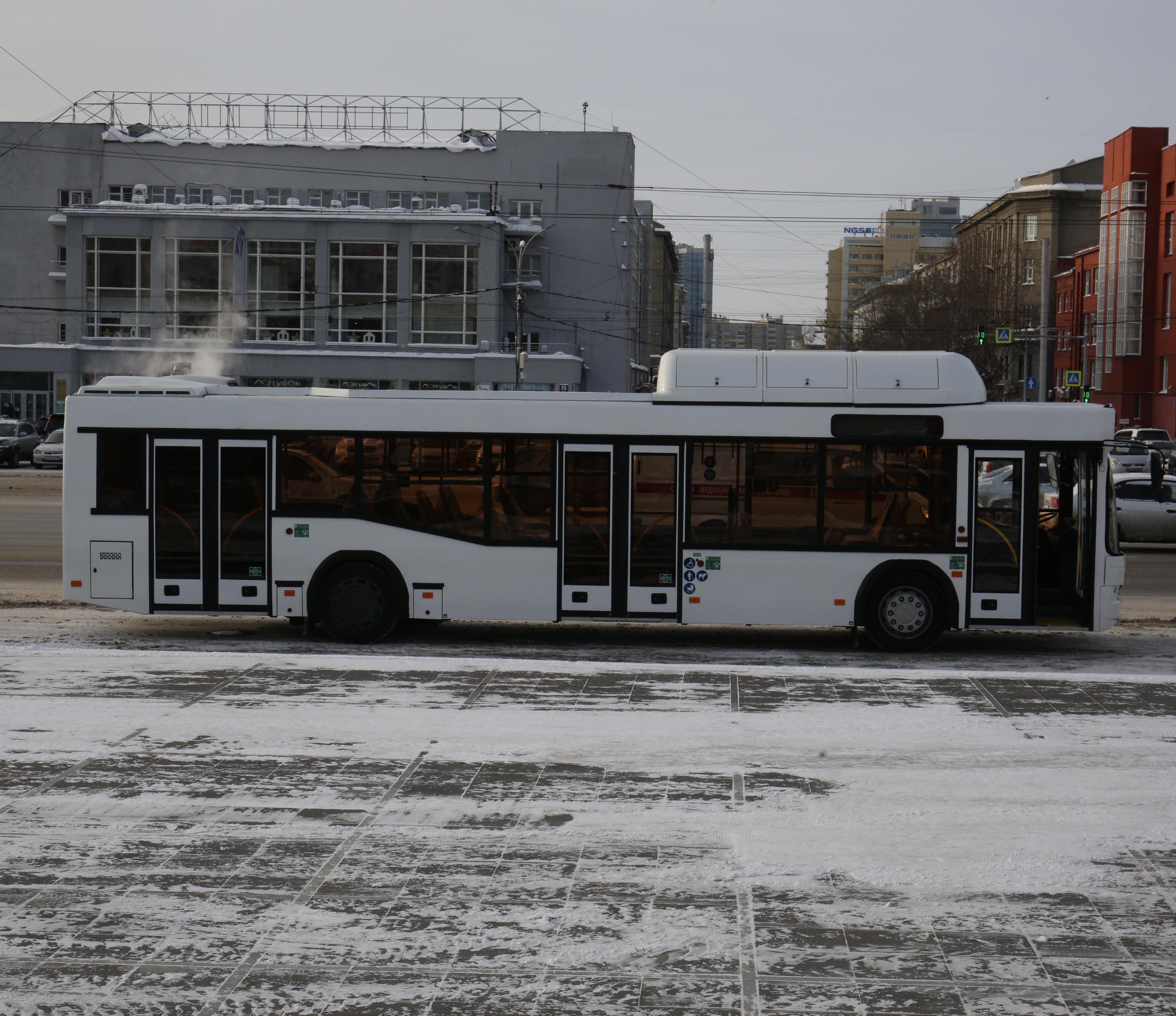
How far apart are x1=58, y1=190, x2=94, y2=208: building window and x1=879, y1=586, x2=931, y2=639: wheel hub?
2411 inches

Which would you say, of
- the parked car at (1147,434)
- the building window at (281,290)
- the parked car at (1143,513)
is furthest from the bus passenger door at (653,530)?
the parked car at (1147,434)

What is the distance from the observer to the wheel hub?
12.7 meters

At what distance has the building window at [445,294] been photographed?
5800 cm

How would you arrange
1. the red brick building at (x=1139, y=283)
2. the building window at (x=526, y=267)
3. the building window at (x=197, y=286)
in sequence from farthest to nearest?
the red brick building at (x=1139, y=283)
the building window at (x=526, y=267)
the building window at (x=197, y=286)

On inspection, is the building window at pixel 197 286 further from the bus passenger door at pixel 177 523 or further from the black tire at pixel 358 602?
the black tire at pixel 358 602

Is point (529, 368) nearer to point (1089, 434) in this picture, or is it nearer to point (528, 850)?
point (1089, 434)

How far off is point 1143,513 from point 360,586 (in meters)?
16.6

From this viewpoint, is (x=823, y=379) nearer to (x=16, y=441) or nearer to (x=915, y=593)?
(x=915, y=593)

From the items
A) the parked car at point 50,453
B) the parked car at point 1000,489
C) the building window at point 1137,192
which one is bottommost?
the parked car at point 1000,489

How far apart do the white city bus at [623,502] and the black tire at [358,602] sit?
2 cm

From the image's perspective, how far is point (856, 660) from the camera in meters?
12.4

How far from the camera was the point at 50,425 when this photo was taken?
2035 inches

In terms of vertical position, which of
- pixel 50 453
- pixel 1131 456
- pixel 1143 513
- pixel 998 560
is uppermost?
pixel 1131 456

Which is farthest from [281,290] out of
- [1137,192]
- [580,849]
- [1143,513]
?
[580,849]
